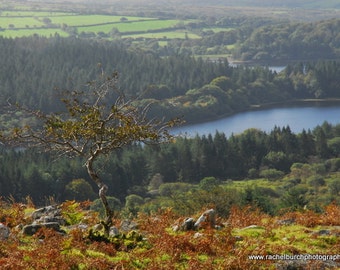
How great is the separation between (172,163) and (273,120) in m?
62.3

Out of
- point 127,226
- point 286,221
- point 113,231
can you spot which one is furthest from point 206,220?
point 113,231

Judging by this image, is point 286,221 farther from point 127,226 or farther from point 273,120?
point 273,120

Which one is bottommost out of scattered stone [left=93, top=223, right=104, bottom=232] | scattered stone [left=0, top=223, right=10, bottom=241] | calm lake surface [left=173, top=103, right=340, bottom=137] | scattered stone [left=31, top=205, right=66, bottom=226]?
calm lake surface [left=173, top=103, right=340, bottom=137]

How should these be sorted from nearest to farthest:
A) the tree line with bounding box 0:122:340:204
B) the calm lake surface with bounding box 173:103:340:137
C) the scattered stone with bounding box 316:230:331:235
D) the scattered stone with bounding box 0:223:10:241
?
the scattered stone with bounding box 0:223:10:241, the scattered stone with bounding box 316:230:331:235, the tree line with bounding box 0:122:340:204, the calm lake surface with bounding box 173:103:340:137

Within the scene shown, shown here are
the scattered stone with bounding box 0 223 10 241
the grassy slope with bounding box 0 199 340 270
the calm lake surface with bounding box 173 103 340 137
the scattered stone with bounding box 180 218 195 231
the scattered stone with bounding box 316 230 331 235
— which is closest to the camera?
the grassy slope with bounding box 0 199 340 270

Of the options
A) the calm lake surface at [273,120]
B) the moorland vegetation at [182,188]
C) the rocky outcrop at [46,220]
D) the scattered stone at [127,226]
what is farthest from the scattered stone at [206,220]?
the calm lake surface at [273,120]

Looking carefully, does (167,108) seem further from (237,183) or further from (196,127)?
(237,183)

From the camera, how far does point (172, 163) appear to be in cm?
10938

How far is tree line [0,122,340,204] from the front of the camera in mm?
88438

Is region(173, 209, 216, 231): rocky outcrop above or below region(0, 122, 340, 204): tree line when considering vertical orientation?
above

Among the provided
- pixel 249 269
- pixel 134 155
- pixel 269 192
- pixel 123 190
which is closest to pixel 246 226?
pixel 249 269

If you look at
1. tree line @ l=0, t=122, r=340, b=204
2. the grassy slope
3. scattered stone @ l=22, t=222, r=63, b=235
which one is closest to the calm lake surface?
tree line @ l=0, t=122, r=340, b=204

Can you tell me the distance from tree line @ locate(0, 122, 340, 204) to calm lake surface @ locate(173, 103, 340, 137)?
2600 centimetres

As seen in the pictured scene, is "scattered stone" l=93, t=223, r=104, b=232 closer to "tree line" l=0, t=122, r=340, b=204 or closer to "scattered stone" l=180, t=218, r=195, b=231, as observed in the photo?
"scattered stone" l=180, t=218, r=195, b=231
